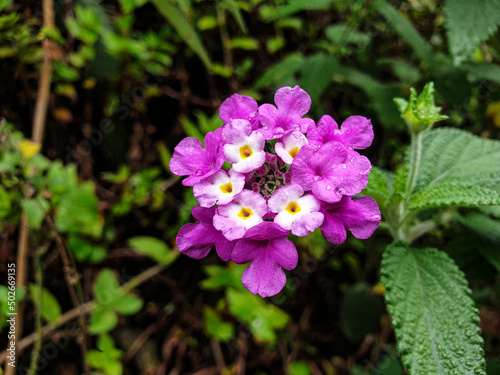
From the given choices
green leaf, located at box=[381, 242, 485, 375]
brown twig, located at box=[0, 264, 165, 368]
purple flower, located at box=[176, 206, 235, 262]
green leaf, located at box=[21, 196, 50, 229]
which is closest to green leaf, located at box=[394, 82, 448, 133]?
green leaf, located at box=[381, 242, 485, 375]

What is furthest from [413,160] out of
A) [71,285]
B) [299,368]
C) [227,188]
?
[71,285]

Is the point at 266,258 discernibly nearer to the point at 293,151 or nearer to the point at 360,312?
the point at 293,151

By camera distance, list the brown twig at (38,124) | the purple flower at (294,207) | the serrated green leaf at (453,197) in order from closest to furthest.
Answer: the purple flower at (294,207)
the serrated green leaf at (453,197)
the brown twig at (38,124)

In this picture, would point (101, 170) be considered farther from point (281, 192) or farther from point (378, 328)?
point (378, 328)

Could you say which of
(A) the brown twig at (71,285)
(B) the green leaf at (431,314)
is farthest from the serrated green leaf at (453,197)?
(A) the brown twig at (71,285)

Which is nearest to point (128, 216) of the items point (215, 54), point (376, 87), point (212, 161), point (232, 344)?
point (232, 344)

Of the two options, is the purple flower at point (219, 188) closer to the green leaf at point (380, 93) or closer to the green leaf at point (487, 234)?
the green leaf at point (487, 234)

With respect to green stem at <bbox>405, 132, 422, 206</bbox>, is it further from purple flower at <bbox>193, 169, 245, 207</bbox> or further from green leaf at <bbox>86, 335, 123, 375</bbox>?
green leaf at <bbox>86, 335, 123, 375</bbox>
